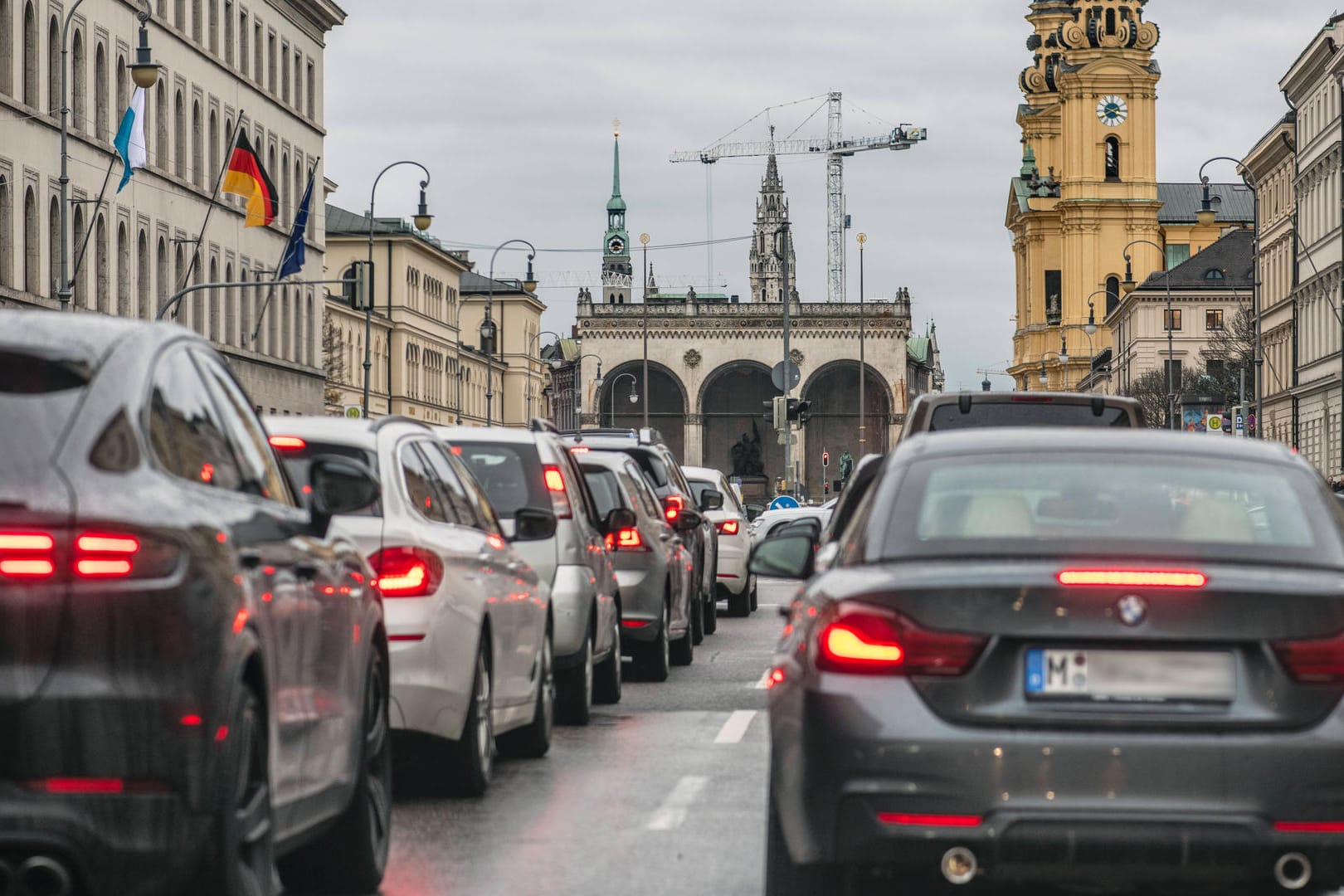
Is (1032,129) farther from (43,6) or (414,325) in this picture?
(43,6)

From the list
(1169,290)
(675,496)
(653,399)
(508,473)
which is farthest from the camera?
(653,399)

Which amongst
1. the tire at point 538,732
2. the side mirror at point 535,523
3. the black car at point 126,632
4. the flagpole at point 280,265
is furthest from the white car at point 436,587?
the flagpole at point 280,265

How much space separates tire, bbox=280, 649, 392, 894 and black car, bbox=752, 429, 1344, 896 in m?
1.71

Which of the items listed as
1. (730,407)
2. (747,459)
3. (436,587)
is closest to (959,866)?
(436,587)

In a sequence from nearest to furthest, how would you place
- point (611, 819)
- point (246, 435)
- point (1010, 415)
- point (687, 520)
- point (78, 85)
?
point (246, 435) → point (611, 819) → point (1010, 415) → point (687, 520) → point (78, 85)

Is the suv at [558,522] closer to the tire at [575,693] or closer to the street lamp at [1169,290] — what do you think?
the tire at [575,693]

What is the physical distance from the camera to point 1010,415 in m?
16.7

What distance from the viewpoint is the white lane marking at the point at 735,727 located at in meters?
13.2

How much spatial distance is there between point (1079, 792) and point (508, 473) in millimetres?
8156

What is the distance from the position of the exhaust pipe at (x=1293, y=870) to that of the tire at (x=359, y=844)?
283 cm

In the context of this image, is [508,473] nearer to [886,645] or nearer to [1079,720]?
[886,645]

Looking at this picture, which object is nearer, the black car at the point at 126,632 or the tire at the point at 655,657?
the black car at the point at 126,632

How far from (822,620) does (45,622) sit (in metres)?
2.10

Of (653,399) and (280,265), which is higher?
(653,399)
